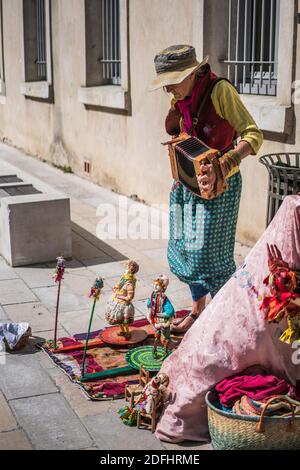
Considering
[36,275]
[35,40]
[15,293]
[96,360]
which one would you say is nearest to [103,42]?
[35,40]

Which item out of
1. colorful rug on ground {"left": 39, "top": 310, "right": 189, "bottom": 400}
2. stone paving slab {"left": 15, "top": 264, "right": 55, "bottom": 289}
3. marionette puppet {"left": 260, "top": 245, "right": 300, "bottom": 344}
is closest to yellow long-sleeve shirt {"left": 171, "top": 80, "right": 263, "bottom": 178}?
marionette puppet {"left": 260, "top": 245, "right": 300, "bottom": 344}

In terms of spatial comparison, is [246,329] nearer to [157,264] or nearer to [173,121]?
[173,121]

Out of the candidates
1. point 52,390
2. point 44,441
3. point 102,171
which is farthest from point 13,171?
point 44,441

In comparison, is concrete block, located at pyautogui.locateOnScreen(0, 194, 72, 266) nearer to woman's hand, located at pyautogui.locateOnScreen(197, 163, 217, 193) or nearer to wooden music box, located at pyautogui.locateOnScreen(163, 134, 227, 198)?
wooden music box, located at pyautogui.locateOnScreen(163, 134, 227, 198)

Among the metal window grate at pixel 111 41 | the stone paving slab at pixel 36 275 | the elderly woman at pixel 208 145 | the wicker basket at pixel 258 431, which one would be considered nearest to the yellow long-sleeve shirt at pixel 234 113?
the elderly woman at pixel 208 145

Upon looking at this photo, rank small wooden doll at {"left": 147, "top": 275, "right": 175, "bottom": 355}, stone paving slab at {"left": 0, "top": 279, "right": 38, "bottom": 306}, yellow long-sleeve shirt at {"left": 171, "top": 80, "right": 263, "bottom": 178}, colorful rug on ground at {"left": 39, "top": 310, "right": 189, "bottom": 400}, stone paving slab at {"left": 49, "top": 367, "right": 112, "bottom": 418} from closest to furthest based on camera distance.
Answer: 1. stone paving slab at {"left": 49, "top": 367, "right": 112, "bottom": 418}
2. colorful rug on ground at {"left": 39, "top": 310, "right": 189, "bottom": 400}
3. yellow long-sleeve shirt at {"left": 171, "top": 80, "right": 263, "bottom": 178}
4. small wooden doll at {"left": 147, "top": 275, "right": 175, "bottom": 355}
5. stone paving slab at {"left": 0, "top": 279, "right": 38, "bottom": 306}

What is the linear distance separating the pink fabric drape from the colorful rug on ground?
0.56 m

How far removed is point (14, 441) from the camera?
336cm

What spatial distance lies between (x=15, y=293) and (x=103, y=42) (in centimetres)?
589

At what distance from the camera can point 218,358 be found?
323 centimetres

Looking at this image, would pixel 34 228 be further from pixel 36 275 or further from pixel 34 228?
pixel 36 275

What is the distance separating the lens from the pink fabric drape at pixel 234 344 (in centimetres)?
313

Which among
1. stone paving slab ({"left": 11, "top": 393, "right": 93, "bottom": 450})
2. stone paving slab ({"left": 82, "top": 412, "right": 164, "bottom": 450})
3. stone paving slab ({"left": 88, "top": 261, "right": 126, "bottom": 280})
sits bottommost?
stone paving slab ({"left": 11, "top": 393, "right": 93, "bottom": 450})

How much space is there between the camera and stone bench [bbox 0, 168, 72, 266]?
6.25m
